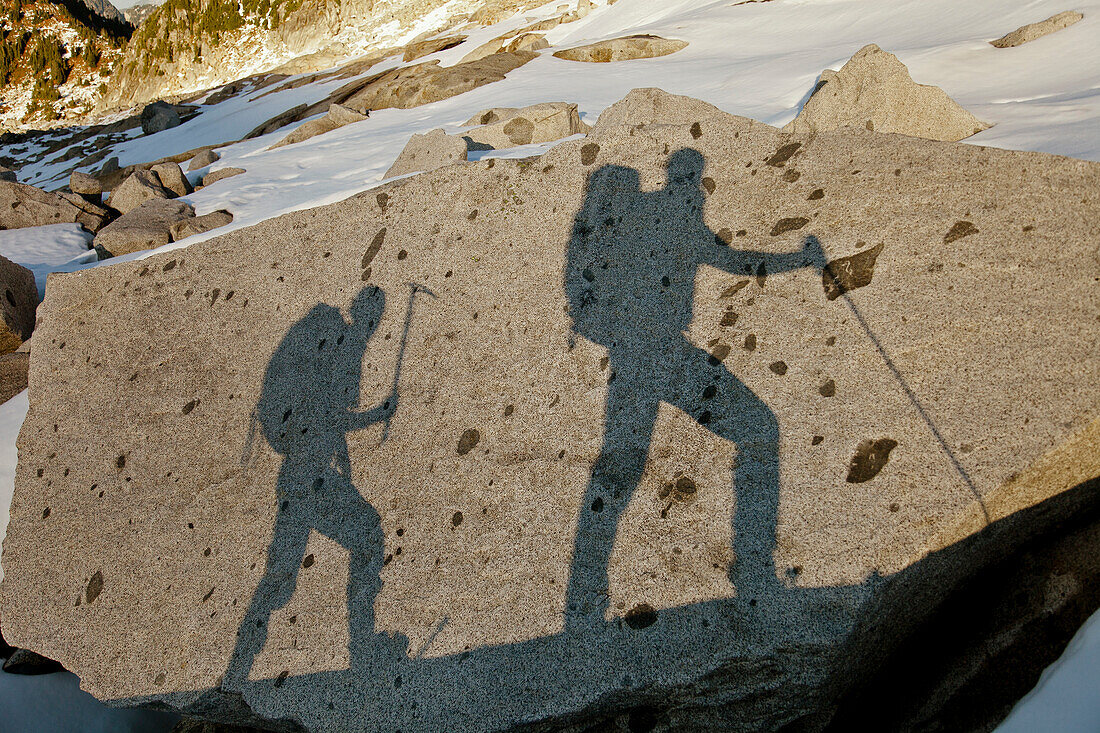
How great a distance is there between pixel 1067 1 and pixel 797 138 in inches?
306

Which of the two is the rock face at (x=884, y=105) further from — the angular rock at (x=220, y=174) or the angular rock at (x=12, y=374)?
the angular rock at (x=220, y=174)

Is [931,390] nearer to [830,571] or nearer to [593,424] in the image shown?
[830,571]

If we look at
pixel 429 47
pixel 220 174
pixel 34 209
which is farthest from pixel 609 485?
pixel 429 47

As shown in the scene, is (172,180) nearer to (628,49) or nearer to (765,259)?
(765,259)

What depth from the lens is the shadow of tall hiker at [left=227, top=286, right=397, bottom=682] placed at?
2.74 m

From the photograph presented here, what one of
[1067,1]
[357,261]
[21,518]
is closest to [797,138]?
[357,261]

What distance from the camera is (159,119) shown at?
21.1 m

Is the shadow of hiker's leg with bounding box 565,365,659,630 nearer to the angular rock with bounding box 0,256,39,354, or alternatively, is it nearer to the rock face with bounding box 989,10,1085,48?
the angular rock with bounding box 0,256,39,354

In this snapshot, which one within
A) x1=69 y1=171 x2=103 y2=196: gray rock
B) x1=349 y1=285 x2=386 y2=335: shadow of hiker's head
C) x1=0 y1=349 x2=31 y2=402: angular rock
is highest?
x1=69 y1=171 x2=103 y2=196: gray rock

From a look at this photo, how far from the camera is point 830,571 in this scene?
1998 millimetres

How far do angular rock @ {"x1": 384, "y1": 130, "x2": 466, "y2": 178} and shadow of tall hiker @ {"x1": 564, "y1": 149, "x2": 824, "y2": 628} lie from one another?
A: 3.21 metres

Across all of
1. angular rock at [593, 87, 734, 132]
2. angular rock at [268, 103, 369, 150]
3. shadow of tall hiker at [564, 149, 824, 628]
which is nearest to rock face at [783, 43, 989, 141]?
angular rock at [593, 87, 734, 132]

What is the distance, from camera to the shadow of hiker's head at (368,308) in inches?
131

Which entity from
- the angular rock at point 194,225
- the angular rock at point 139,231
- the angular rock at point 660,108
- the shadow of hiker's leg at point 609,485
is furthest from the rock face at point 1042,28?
the angular rock at point 139,231
